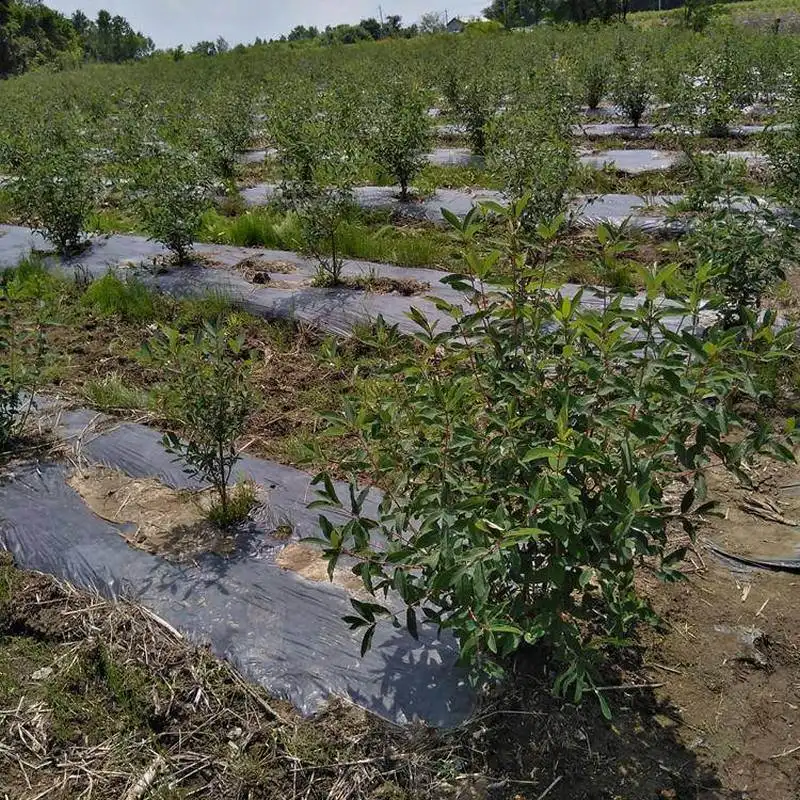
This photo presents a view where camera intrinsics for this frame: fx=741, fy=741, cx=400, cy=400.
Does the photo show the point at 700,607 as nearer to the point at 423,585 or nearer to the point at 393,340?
the point at 423,585

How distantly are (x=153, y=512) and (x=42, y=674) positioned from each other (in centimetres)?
73

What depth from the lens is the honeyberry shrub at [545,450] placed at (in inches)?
64.7

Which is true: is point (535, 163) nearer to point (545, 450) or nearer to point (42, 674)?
point (545, 450)

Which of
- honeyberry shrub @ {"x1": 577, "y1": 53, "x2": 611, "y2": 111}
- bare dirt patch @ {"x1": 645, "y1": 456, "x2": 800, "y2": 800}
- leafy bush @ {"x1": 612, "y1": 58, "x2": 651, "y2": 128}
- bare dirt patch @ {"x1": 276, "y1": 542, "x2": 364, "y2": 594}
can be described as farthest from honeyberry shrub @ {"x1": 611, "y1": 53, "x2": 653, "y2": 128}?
bare dirt patch @ {"x1": 276, "y1": 542, "x2": 364, "y2": 594}

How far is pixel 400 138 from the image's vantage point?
21.2 ft

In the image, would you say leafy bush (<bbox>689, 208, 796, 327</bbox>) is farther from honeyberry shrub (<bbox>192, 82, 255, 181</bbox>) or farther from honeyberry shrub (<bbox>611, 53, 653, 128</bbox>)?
honeyberry shrub (<bbox>611, 53, 653, 128</bbox>)

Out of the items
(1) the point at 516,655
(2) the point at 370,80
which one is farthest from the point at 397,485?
(2) the point at 370,80

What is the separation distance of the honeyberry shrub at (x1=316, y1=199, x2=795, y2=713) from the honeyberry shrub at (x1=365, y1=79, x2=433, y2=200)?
490cm

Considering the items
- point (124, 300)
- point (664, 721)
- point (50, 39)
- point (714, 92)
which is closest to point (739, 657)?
point (664, 721)

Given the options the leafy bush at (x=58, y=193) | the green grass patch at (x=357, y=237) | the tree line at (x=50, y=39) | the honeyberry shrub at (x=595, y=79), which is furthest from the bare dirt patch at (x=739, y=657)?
the tree line at (x=50, y=39)

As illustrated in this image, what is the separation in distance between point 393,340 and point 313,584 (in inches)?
37.0

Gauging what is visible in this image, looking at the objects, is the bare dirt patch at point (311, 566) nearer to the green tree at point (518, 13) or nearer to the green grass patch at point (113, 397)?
the green grass patch at point (113, 397)

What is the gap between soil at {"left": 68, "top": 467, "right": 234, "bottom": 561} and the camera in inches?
108

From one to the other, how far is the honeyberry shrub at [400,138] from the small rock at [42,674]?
5149 millimetres
